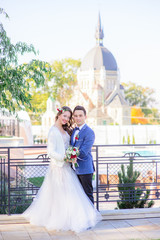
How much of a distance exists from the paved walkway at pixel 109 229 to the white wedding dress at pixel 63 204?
0.10 meters

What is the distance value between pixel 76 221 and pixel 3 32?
2.89 m

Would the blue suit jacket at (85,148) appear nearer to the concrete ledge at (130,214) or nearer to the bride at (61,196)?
the bride at (61,196)

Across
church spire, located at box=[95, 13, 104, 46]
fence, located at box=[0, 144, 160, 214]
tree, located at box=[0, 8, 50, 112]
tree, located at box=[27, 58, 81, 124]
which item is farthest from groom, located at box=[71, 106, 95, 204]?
church spire, located at box=[95, 13, 104, 46]

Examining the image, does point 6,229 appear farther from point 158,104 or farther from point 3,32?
point 158,104

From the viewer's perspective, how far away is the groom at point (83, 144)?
4332 millimetres

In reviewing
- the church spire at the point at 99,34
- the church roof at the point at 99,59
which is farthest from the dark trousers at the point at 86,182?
the church spire at the point at 99,34

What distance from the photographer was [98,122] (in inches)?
2751

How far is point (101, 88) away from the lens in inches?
3159

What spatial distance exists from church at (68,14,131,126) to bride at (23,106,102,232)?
5848 centimetres

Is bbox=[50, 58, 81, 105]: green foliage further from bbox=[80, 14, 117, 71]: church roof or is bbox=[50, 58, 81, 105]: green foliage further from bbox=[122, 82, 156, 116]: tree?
bbox=[80, 14, 117, 71]: church roof

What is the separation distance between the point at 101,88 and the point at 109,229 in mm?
Result: 76534

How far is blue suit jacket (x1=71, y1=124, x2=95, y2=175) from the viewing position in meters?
4.32

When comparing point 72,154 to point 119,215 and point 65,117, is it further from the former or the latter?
point 119,215

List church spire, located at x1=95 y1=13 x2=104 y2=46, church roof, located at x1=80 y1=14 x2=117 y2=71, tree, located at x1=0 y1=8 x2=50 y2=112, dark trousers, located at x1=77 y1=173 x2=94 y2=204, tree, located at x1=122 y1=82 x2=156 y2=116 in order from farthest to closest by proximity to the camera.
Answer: church spire, located at x1=95 y1=13 x2=104 y2=46, church roof, located at x1=80 y1=14 x2=117 y2=71, tree, located at x1=122 y1=82 x2=156 y2=116, tree, located at x1=0 y1=8 x2=50 y2=112, dark trousers, located at x1=77 y1=173 x2=94 y2=204
